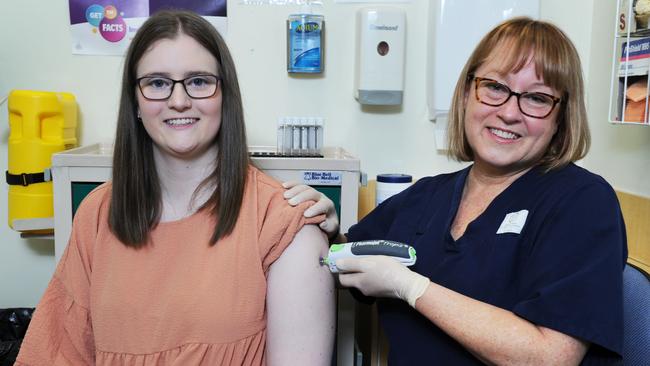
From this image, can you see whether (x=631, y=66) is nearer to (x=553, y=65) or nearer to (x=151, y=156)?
(x=553, y=65)

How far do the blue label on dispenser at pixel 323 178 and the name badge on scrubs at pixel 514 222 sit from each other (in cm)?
67

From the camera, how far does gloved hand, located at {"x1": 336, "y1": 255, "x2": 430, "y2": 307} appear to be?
96cm

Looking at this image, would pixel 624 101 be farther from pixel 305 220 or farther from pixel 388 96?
pixel 305 220

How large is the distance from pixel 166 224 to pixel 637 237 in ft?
4.16

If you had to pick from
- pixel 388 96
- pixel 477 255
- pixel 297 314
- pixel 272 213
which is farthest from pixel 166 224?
pixel 388 96

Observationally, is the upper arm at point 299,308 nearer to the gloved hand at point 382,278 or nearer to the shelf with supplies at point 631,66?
the gloved hand at point 382,278

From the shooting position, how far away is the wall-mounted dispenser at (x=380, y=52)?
1852 mm

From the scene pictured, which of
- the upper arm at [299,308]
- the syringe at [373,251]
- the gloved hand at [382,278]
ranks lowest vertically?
the upper arm at [299,308]

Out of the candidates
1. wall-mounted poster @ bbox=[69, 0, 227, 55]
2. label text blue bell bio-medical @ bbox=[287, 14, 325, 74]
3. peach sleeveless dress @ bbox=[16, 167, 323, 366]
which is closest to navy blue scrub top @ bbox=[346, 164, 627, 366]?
peach sleeveless dress @ bbox=[16, 167, 323, 366]

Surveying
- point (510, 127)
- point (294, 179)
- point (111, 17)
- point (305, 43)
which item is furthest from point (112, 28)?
point (510, 127)

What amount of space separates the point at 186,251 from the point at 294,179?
540mm

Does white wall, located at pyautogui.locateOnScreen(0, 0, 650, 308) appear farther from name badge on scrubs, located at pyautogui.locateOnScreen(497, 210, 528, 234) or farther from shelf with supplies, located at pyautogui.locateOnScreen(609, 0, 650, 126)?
name badge on scrubs, located at pyautogui.locateOnScreen(497, 210, 528, 234)

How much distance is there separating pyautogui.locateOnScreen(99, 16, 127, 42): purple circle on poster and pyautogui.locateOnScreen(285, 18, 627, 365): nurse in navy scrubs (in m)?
1.13

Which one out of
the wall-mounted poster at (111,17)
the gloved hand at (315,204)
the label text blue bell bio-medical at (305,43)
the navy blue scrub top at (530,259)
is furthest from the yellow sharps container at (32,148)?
the navy blue scrub top at (530,259)
